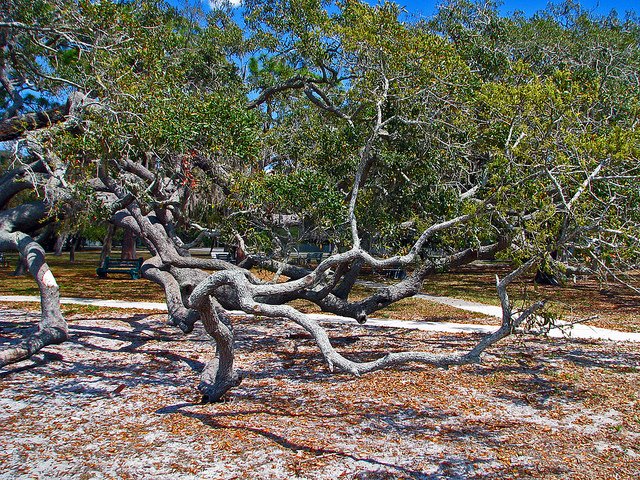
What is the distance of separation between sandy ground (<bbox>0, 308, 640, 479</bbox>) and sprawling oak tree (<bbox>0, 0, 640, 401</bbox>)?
81 centimetres

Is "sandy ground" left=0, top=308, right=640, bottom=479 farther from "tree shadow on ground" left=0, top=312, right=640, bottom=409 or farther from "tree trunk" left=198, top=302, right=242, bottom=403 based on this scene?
"tree trunk" left=198, top=302, right=242, bottom=403

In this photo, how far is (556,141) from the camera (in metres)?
6.88

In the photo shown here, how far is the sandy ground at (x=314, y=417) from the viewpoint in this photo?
17.2 ft

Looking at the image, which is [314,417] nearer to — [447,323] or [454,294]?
[447,323]

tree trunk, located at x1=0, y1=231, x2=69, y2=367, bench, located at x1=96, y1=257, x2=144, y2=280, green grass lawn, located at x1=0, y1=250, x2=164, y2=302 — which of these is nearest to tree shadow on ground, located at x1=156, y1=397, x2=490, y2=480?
tree trunk, located at x1=0, y1=231, x2=69, y2=367

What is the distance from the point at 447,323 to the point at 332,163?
19.2ft

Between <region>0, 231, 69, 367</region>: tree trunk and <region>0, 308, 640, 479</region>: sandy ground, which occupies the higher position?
<region>0, 231, 69, 367</region>: tree trunk

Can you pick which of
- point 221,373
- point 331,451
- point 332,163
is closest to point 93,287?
point 332,163

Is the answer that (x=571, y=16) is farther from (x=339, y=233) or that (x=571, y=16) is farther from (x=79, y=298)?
(x=79, y=298)

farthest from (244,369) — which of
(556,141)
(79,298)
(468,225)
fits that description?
(79,298)

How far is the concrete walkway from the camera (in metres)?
12.3

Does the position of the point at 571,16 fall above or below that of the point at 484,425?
above

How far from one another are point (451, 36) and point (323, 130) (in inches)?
196

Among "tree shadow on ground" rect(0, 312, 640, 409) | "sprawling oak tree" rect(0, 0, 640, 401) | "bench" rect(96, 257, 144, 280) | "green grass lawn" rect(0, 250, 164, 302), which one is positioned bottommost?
"tree shadow on ground" rect(0, 312, 640, 409)
